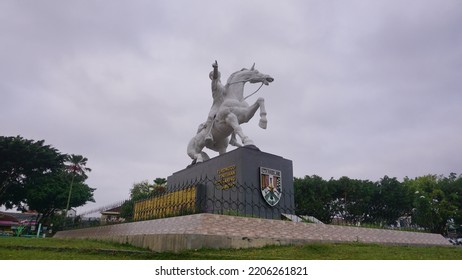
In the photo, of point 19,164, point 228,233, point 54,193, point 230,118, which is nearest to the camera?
point 228,233

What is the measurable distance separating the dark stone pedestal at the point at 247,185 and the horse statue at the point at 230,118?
0.79 m

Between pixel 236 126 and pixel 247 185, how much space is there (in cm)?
228

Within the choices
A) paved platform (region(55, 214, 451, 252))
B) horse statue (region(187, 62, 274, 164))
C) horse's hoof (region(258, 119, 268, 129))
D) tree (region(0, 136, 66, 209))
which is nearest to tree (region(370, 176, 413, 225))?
paved platform (region(55, 214, 451, 252))

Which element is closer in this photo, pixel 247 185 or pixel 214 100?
pixel 247 185

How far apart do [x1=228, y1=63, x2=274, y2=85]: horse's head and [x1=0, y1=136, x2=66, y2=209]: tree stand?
20542 millimetres

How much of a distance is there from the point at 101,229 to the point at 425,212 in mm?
14592

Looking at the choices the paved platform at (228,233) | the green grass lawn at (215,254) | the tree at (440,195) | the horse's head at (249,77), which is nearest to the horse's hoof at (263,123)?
the horse's head at (249,77)

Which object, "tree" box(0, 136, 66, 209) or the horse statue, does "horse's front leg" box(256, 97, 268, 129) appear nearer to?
the horse statue

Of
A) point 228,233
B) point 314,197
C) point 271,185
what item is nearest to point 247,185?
point 271,185

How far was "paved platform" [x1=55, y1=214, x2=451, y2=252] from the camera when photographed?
7.43 metres

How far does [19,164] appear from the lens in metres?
27.1

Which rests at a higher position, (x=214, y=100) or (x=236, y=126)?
(x=214, y=100)

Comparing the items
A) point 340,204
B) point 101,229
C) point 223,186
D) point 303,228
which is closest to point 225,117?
point 223,186

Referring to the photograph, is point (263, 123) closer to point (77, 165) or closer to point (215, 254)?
point (215, 254)
